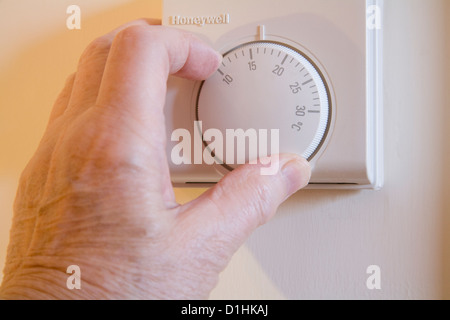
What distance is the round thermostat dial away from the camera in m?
0.38

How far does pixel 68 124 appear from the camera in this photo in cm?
36

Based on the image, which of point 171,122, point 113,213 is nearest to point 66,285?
point 113,213

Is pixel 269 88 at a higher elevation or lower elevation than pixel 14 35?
lower

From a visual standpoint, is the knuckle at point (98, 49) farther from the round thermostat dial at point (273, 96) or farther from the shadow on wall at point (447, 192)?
the shadow on wall at point (447, 192)

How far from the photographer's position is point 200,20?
1.33ft

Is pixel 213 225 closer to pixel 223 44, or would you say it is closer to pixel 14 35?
pixel 223 44

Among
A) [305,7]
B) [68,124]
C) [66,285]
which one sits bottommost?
[66,285]

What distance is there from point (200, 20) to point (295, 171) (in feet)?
0.57

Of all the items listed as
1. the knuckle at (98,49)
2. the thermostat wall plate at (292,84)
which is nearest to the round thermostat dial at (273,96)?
the thermostat wall plate at (292,84)

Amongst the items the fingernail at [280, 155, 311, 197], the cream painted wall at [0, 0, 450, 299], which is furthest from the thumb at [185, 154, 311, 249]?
the cream painted wall at [0, 0, 450, 299]

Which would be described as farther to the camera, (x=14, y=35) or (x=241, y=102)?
(x=14, y=35)

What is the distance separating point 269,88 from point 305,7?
85mm

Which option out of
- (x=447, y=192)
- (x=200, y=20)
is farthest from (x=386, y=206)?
(x=200, y=20)

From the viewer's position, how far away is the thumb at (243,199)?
318 millimetres
